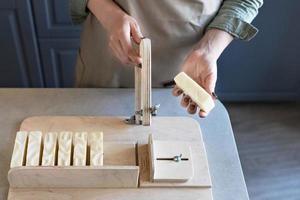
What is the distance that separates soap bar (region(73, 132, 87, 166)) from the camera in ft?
1.82

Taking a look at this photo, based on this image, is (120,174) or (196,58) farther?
(196,58)

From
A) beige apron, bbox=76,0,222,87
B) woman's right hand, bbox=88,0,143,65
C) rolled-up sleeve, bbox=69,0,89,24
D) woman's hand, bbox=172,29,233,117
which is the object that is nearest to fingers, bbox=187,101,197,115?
woman's hand, bbox=172,29,233,117

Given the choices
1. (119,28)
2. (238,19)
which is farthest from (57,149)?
(238,19)

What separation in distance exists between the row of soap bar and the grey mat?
881mm

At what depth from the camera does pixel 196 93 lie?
0.60m

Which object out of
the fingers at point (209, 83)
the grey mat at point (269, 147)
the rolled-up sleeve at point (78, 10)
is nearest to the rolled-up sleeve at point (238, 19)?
the fingers at point (209, 83)

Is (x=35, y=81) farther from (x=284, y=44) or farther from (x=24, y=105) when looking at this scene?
(x=284, y=44)

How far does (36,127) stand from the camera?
2.12 feet

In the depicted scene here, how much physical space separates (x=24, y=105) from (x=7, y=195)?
7.6 inches

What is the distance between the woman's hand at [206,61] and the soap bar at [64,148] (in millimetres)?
185

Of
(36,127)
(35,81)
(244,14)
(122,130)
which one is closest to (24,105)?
(36,127)

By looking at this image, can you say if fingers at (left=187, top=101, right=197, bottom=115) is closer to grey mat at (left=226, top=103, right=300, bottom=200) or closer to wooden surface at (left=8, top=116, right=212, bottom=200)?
wooden surface at (left=8, top=116, right=212, bottom=200)

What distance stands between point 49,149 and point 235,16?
414 mm

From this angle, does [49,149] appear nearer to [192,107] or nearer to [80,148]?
[80,148]
